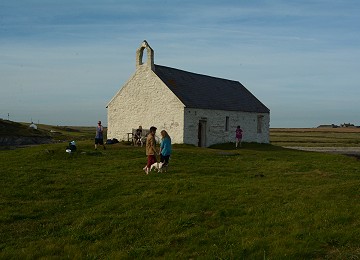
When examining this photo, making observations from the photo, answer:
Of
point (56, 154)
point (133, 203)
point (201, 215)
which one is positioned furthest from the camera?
point (56, 154)

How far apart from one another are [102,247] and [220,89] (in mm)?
36442

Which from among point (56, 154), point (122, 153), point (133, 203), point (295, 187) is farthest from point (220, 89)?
point (133, 203)

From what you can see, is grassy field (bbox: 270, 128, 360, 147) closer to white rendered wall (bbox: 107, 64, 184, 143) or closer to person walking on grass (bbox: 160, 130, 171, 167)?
white rendered wall (bbox: 107, 64, 184, 143)

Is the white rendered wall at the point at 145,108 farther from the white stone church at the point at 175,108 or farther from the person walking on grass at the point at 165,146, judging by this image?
the person walking on grass at the point at 165,146

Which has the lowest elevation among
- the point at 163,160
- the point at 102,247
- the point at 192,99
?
the point at 102,247

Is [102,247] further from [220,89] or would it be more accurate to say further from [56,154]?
[220,89]

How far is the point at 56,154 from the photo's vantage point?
91.2ft

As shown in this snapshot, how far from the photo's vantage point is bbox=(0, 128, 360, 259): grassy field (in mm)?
10578

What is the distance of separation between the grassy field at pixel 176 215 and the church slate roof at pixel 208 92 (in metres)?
17.2

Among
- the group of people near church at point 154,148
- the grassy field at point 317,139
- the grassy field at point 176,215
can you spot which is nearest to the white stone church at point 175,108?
the grassy field at point 176,215

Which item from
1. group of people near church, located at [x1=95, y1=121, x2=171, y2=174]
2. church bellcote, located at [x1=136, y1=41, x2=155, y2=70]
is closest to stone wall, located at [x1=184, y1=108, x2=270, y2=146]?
church bellcote, located at [x1=136, y1=41, x2=155, y2=70]

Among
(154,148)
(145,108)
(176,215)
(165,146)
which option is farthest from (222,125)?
(176,215)

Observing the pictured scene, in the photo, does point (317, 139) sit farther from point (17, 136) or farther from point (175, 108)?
point (17, 136)

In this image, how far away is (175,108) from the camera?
123 ft
